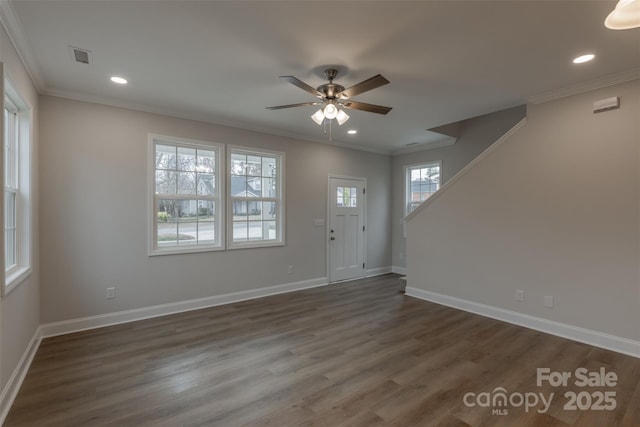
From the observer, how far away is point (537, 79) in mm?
3107

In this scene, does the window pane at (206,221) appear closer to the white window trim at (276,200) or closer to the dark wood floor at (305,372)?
the white window trim at (276,200)

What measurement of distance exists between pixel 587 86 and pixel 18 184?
224 inches

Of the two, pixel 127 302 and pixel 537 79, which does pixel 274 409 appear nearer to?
pixel 127 302

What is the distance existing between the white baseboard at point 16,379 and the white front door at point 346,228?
13.4 feet

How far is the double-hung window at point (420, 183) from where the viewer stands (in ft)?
20.1

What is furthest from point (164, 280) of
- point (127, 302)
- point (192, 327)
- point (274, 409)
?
point (274, 409)

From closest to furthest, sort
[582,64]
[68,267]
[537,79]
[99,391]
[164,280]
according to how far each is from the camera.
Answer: [99,391]
[582,64]
[537,79]
[68,267]
[164,280]

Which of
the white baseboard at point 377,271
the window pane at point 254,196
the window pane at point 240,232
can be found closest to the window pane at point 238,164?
the window pane at point 254,196

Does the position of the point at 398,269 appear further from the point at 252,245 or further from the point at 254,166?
the point at 254,166

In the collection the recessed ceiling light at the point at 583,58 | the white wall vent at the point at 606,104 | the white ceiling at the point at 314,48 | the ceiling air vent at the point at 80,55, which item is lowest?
the white wall vent at the point at 606,104

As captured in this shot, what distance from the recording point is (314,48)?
254 centimetres

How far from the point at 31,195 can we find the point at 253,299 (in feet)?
9.59

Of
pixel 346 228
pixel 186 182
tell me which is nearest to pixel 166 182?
pixel 186 182

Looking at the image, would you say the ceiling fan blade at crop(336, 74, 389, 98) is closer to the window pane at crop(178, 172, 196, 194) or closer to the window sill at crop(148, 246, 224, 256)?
the window pane at crop(178, 172, 196, 194)
